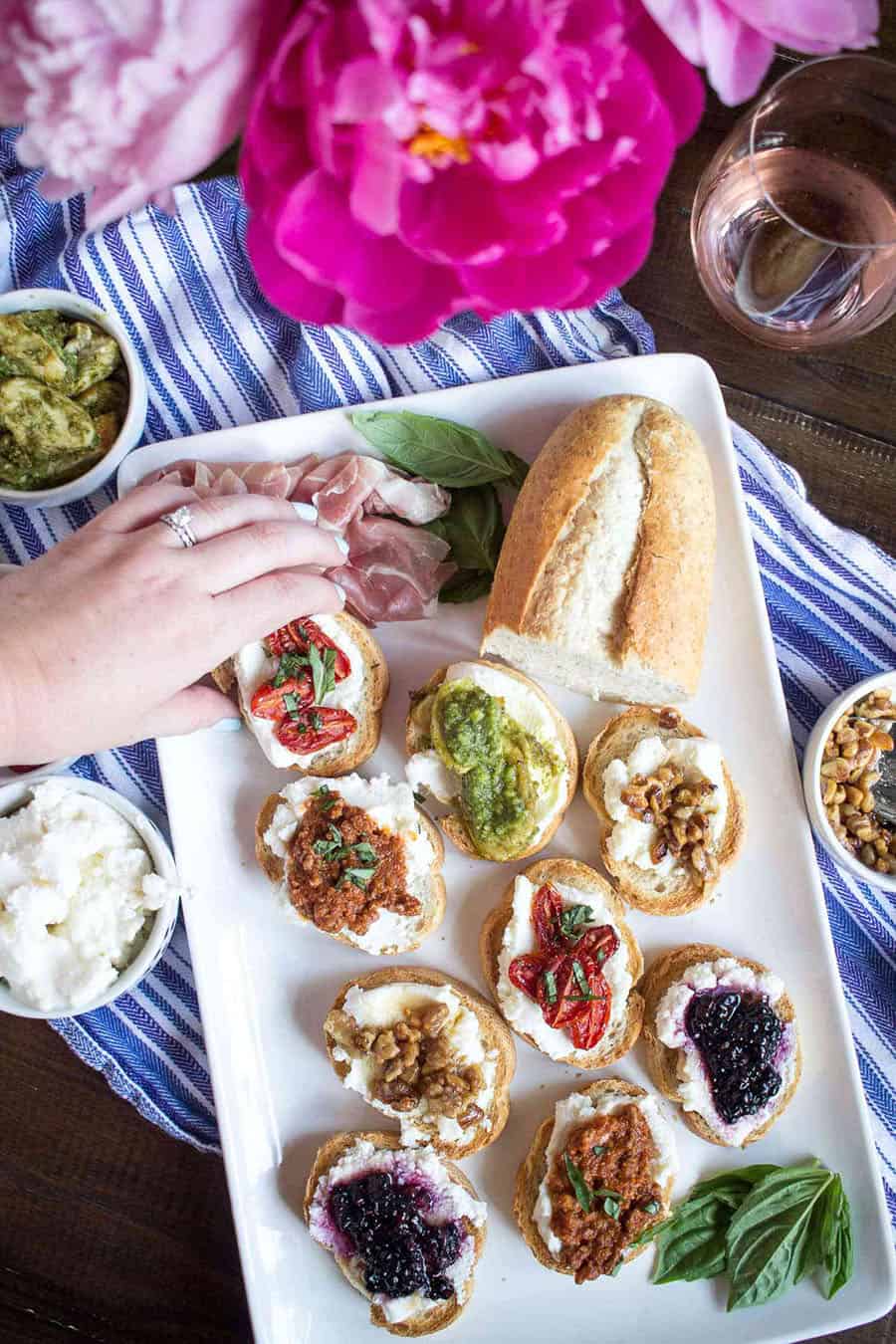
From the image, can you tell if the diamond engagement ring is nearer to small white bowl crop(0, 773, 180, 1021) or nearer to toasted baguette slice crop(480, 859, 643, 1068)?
small white bowl crop(0, 773, 180, 1021)

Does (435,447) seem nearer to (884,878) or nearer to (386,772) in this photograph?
(386,772)

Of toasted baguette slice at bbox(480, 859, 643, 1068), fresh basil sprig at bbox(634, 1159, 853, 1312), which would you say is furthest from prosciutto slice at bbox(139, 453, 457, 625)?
fresh basil sprig at bbox(634, 1159, 853, 1312)

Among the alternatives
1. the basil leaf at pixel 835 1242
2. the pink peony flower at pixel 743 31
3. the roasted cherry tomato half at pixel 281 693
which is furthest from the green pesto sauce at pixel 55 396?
the basil leaf at pixel 835 1242

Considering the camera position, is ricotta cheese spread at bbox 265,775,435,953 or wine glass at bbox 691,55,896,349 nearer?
wine glass at bbox 691,55,896,349

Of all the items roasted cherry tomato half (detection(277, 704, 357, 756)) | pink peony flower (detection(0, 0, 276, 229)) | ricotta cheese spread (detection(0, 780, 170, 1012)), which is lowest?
ricotta cheese spread (detection(0, 780, 170, 1012))

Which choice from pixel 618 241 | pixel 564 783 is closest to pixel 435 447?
pixel 564 783

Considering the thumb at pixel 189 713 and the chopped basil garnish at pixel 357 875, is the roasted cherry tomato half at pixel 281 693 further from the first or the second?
the chopped basil garnish at pixel 357 875

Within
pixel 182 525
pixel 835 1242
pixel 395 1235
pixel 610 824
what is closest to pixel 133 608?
pixel 182 525
